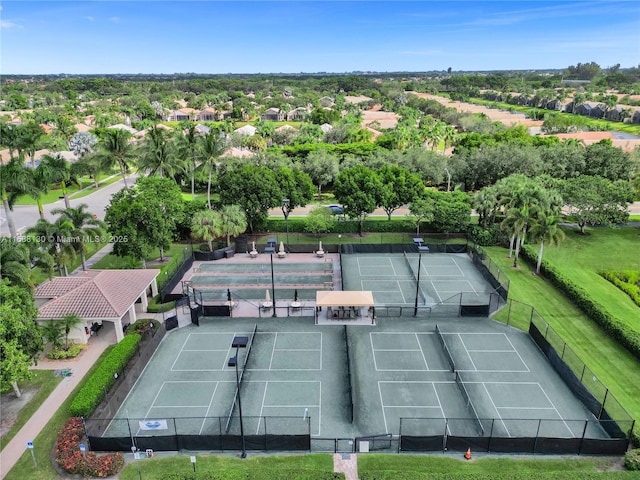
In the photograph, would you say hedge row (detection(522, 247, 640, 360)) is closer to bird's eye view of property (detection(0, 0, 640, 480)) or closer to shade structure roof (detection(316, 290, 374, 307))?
bird's eye view of property (detection(0, 0, 640, 480))

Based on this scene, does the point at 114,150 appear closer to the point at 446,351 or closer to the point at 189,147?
the point at 189,147

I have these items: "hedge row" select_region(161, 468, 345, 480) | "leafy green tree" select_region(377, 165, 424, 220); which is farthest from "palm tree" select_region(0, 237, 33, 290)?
"leafy green tree" select_region(377, 165, 424, 220)

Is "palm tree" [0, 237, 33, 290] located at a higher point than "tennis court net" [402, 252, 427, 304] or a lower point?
higher

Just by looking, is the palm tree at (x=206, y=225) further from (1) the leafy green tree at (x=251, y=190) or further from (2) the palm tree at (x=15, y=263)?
(2) the palm tree at (x=15, y=263)

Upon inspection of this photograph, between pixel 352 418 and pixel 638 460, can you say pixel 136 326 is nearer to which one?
pixel 352 418

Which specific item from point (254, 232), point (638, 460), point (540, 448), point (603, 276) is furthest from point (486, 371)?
point (254, 232)

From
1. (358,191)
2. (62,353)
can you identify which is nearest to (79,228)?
(62,353)
